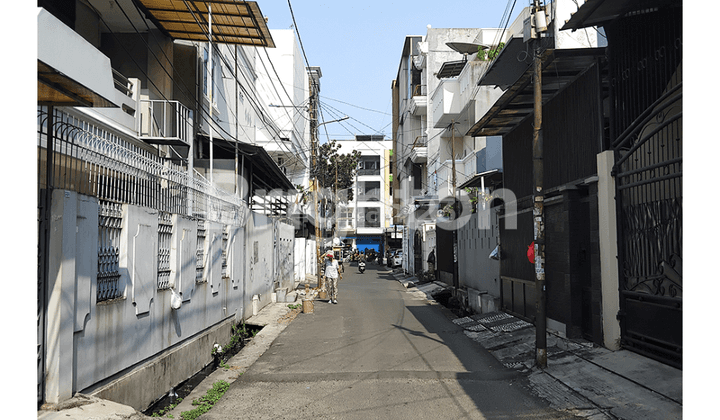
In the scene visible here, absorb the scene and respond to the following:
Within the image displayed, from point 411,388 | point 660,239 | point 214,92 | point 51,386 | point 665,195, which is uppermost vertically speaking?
point 214,92

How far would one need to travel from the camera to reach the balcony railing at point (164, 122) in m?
16.1

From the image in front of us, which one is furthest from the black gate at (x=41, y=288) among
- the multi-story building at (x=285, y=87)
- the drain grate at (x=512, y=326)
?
the multi-story building at (x=285, y=87)

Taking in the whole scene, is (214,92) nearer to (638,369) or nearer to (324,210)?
(638,369)

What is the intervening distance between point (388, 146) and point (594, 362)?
71.6 meters

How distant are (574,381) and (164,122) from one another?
13097mm

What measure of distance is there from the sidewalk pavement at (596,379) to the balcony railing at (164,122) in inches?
411

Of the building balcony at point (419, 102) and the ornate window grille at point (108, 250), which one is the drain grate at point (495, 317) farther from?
the building balcony at point (419, 102)

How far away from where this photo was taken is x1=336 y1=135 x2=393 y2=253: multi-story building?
78312mm

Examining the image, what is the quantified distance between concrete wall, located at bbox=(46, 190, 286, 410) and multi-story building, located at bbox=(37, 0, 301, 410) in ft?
0.07

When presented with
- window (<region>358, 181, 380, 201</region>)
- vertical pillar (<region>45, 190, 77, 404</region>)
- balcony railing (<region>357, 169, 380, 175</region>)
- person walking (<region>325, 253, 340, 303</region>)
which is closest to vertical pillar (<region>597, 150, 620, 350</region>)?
vertical pillar (<region>45, 190, 77, 404</region>)

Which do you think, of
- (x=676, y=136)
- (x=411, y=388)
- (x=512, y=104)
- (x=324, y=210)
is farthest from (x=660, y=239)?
(x=324, y=210)

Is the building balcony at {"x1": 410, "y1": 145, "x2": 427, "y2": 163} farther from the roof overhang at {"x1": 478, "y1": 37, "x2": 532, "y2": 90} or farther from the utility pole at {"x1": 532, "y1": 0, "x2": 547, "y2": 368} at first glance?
the utility pole at {"x1": 532, "y1": 0, "x2": 547, "y2": 368}

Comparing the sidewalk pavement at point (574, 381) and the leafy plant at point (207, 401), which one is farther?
the leafy plant at point (207, 401)

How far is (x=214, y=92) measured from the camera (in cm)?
2152
